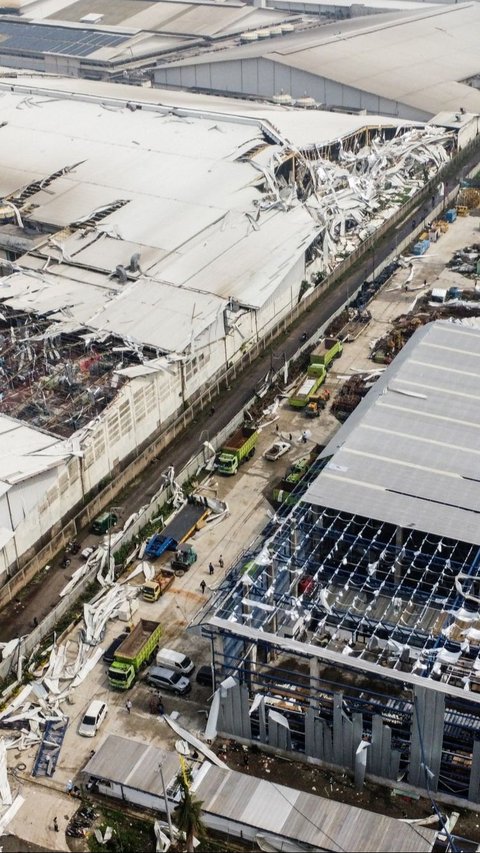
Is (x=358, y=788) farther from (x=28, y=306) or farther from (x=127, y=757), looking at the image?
(x=28, y=306)

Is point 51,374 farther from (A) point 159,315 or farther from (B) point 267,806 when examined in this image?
(B) point 267,806

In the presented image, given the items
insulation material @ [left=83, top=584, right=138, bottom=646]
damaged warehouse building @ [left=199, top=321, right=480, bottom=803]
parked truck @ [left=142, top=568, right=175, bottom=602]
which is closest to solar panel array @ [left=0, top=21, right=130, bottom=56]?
parked truck @ [left=142, top=568, right=175, bottom=602]

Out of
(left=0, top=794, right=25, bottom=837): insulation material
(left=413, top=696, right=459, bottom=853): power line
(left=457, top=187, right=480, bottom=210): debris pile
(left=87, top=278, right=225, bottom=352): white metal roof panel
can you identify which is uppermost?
(left=87, top=278, right=225, bottom=352): white metal roof panel

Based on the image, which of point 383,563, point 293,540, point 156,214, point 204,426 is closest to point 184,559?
point 293,540

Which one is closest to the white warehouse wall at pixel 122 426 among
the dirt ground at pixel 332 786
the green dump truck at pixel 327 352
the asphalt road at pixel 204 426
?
the asphalt road at pixel 204 426

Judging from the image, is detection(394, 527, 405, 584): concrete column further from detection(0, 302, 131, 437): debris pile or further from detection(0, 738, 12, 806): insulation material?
detection(0, 302, 131, 437): debris pile

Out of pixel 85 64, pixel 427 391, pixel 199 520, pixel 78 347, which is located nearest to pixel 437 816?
pixel 199 520
